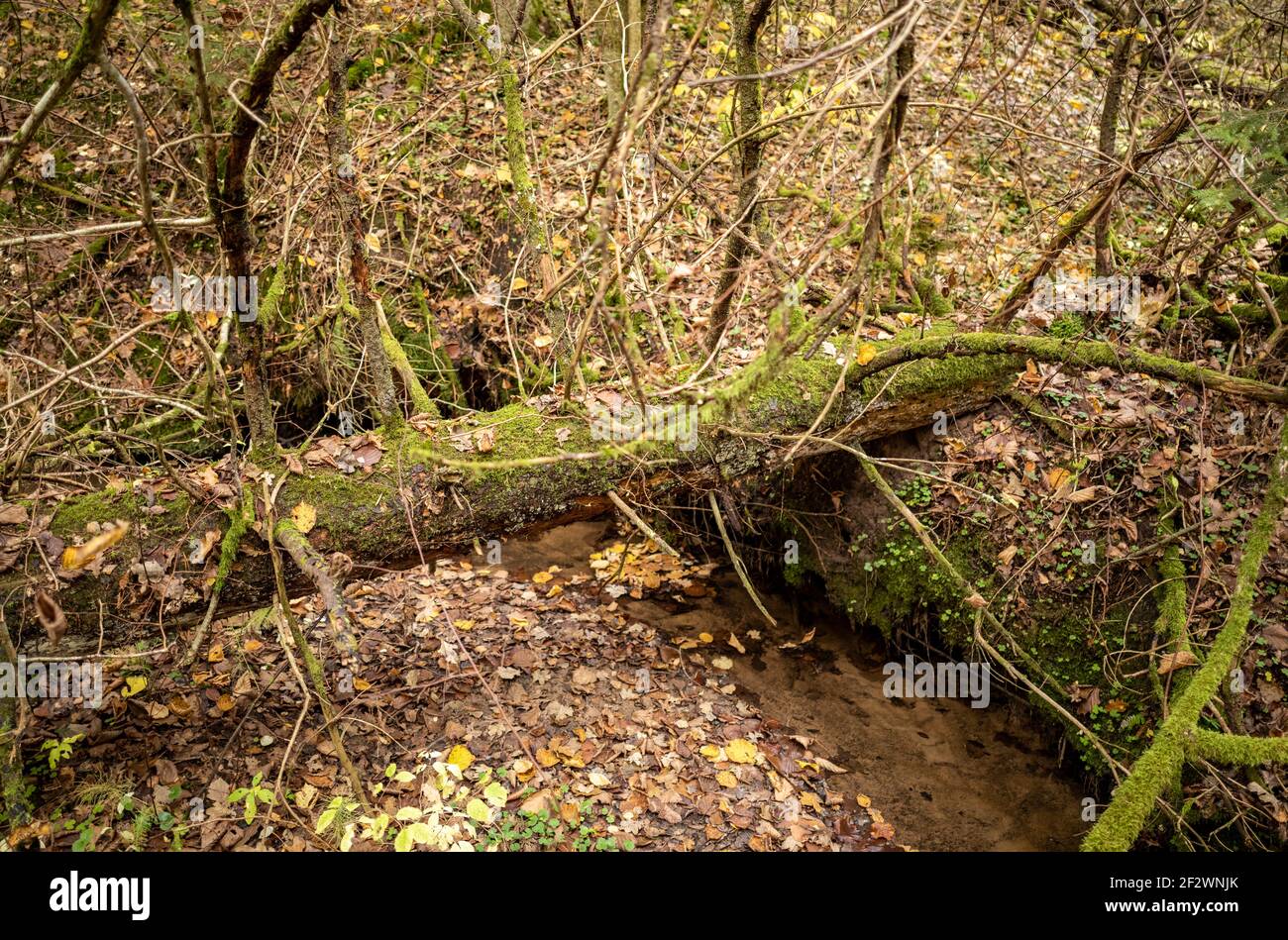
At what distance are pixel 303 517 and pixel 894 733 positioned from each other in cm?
366

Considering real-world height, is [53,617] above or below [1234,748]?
above

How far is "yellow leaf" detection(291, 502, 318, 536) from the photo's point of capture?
349 centimetres

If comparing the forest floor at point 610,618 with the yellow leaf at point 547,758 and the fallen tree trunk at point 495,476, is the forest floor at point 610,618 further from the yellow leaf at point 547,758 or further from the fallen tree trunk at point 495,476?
the fallen tree trunk at point 495,476

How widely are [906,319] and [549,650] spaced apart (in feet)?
10.9

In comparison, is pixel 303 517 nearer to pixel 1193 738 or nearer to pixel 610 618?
pixel 610 618

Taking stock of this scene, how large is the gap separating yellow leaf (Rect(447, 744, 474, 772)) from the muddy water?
1.69 meters

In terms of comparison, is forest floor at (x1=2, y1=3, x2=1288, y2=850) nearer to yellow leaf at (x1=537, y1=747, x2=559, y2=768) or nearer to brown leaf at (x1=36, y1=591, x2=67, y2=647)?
yellow leaf at (x1=537, y1=747, x2=559, y2=768)

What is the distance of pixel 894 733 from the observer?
4.73m

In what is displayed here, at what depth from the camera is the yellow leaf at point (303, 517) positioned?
3.49 meters

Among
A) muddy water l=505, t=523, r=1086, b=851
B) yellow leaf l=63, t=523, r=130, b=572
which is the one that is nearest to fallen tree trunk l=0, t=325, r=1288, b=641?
yellow leaf l=63, t=523, r=130, b=572

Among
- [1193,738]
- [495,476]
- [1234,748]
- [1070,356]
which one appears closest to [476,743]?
[495,476]
